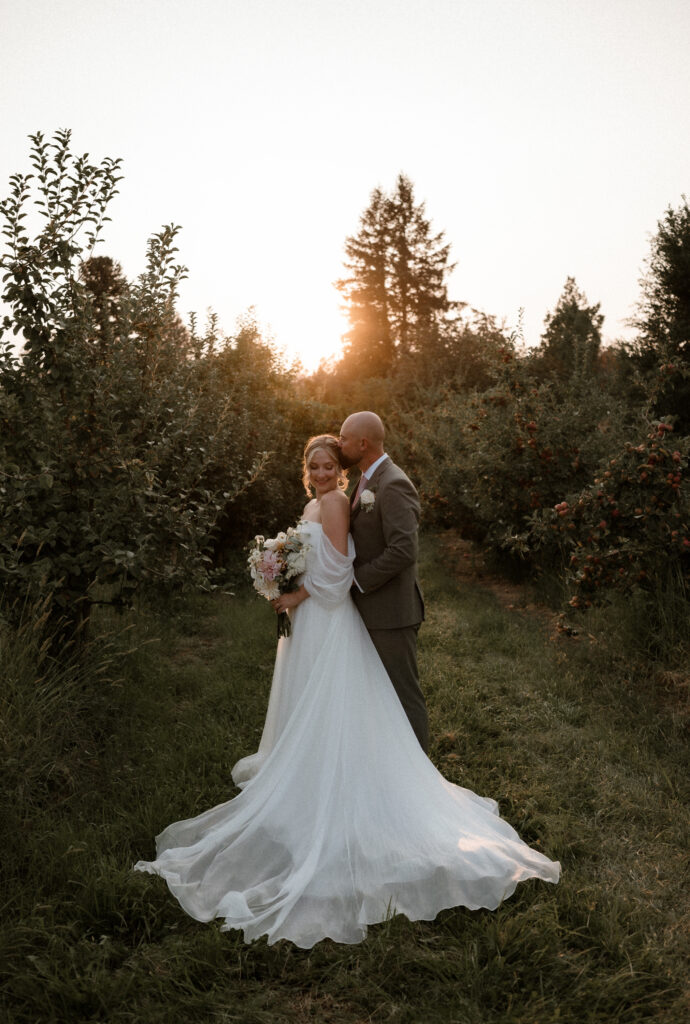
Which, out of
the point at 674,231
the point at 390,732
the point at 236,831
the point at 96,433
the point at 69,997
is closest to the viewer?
the point at 69,997

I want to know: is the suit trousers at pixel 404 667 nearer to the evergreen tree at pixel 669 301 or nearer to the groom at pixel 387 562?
the groom at pixel 387 562

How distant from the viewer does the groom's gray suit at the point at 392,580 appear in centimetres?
415

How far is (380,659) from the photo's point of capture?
420cm

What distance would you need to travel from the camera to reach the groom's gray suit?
4152mm

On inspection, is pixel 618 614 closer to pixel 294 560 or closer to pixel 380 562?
pixel 380 562

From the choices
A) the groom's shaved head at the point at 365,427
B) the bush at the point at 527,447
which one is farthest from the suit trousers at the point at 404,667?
the bush at the point at 527,447

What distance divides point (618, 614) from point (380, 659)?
326 centimetres

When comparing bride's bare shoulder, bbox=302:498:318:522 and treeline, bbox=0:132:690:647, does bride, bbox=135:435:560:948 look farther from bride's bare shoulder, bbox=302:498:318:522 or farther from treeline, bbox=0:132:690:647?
treeline, bbox=0:132:690:647

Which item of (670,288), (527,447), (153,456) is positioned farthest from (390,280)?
(153,456)

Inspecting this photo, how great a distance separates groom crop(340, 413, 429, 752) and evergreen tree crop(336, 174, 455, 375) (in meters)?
36.7

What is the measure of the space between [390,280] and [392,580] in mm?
40014

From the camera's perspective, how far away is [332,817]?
3635 millimetres

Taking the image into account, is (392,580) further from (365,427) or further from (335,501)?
(365,427)

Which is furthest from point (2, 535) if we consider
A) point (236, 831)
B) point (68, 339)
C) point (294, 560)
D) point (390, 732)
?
point (390, 732)
